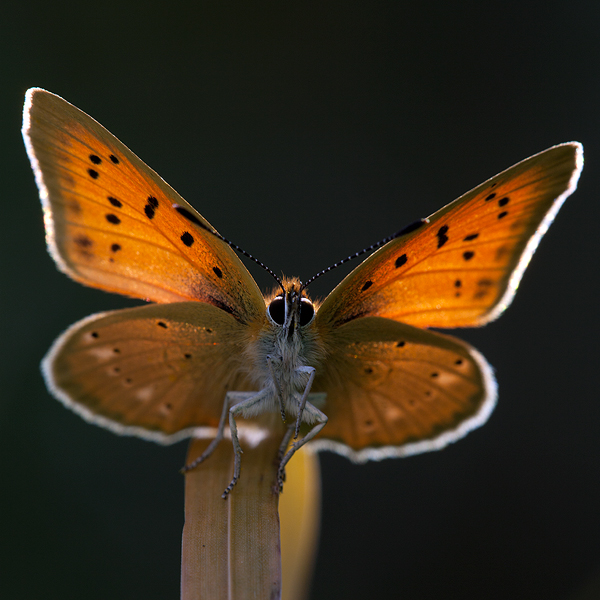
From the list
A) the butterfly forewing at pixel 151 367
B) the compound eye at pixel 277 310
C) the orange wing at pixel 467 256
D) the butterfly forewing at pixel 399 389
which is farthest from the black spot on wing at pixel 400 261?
the butterfly forewing at pixel 151 367

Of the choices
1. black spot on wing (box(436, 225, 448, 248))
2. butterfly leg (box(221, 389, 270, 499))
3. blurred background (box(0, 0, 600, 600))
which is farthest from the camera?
blurred background (box(0, 0, 600, 600))

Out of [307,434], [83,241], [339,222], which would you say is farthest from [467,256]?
[339,222]

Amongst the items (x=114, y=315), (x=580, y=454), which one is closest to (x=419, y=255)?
(x=114, y=315)

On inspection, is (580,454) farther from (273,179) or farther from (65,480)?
(65,480)

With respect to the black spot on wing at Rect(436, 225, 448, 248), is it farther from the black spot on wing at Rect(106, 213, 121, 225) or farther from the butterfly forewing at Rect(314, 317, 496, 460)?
the black spot on wing at Rect(106, 213, 121, 225)

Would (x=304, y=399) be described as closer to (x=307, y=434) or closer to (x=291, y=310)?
(x=307, y=434)

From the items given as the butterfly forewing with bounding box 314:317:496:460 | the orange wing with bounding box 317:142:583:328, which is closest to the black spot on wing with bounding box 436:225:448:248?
the orange wing with bounding box 317:142:583:328

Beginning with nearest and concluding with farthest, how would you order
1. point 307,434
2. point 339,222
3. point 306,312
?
point 307,434
point 306,312
point 339,222
